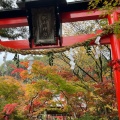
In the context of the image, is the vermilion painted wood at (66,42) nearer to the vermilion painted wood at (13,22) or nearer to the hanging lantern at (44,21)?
the hanging lantern at (44,21)

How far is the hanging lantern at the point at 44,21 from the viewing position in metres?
5.84

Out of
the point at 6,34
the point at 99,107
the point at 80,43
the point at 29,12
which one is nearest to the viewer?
the point at 80,43

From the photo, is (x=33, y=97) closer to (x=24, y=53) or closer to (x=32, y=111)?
(x=32, y=111)

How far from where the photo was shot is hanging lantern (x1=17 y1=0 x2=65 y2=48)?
5.84 m

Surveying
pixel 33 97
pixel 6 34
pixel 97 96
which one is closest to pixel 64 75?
pixel 33 97

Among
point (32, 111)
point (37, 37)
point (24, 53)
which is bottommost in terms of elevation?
point (32, 111)

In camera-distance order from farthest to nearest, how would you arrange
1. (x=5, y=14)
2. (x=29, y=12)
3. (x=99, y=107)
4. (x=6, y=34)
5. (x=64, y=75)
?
1. (x=64, y=75)
2. (x=99, y=107)
3. (x=6, y=34)
4. (x=5, y=14)
5. (x=29, y=12)

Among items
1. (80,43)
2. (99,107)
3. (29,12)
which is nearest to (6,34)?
(29,12)

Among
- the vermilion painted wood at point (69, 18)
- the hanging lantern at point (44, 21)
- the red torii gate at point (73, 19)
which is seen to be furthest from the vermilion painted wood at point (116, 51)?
the hanging lantern at point (44, 21)

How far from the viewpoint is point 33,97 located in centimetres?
1032

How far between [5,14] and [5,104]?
554cm

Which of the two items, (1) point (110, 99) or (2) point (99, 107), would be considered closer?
(1) point (110, 99)

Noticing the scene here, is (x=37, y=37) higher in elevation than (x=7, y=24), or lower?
lower

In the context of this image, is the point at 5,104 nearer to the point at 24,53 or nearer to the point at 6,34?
the point at 6,34
